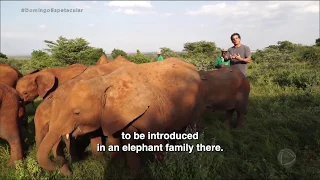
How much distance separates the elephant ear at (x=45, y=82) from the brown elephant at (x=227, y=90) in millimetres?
3595

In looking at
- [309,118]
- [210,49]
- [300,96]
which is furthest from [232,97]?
[210,49]

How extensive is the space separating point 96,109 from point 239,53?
15.6 feet

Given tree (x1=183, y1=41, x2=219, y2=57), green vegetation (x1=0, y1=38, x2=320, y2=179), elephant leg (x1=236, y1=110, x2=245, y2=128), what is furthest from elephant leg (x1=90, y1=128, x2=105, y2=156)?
tree (x1=183, y1=41, x2=219, y2=57)

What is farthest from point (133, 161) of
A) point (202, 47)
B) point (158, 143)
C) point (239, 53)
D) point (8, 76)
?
point (202, 47)

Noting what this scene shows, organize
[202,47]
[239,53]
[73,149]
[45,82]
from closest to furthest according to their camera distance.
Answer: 1. [73,149]
2. [45,82]
3. [239,53]
4. [202,47]

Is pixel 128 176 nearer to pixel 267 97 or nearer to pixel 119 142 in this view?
pixel 119 142

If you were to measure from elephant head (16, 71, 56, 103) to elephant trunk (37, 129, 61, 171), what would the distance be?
11.4 ft

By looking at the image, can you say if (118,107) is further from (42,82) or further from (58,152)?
(42,82)

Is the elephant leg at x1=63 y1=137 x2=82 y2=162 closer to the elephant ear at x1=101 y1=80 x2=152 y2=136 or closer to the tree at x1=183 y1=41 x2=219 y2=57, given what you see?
the elephant ear at x1=101 y1=80 x2=152 y2=136

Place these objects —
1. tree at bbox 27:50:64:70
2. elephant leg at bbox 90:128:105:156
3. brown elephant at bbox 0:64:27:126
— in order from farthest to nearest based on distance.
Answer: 1. tree at bbox 27:50:64:70
2. brown elephant at bbox 0:64:27:126
3. elephant leg at bbox 90:128:105:156

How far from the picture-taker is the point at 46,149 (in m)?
4.02

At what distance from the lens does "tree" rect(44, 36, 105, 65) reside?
2770 centimetres

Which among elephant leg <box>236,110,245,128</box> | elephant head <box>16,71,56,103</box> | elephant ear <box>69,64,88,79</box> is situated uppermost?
elephant ear <box>69,64,88,79</box>

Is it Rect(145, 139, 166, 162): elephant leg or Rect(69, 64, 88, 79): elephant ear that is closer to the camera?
Rect(145, 139, 166, 162): elephant leg
